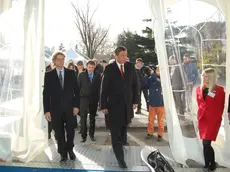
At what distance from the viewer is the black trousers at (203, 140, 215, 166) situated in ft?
13.8

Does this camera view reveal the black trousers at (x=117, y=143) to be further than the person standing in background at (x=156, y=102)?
No

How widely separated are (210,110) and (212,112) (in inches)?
1.6

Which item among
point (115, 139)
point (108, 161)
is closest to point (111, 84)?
point (115, 139)

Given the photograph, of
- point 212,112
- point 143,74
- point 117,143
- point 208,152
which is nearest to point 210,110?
point 212,112

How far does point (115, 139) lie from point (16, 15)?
2.50 metres

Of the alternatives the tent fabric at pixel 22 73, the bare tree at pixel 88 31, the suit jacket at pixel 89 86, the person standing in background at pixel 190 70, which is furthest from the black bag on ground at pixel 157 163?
the bare tree at pixel 88 31

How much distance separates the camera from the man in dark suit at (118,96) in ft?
14.3

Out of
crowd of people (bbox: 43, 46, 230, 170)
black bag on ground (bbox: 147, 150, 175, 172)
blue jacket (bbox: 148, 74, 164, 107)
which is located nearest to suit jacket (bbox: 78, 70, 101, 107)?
blue jacket (bbox: 148, 74, 164, 107)

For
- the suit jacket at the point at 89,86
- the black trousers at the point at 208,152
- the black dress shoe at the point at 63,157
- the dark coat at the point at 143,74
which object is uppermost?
the dark coat at the point at 143,74

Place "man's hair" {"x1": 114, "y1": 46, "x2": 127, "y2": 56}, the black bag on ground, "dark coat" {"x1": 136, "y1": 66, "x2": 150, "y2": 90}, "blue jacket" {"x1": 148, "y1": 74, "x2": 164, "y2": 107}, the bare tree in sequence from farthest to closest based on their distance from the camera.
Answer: the bare tree
"dark coat" {"x1": 136, "y1": 66, "x2": 150, "y2": 90}
"blue jacket" {"x1": 148, "y1": 74, "x2": 164, "y2": 107}
"man's hair" {"x1": 114, "y1": 46, "x2": 127, "y2": 56}
the black bag on ground

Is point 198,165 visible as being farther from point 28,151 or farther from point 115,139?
point 28,151

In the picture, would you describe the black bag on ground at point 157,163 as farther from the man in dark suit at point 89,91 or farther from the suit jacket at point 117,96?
the man in dark suit at point 89,91

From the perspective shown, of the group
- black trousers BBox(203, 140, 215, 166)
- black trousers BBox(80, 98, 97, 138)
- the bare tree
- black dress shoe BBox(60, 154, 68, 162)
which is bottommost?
black dress shoe BBox(60, 154, 68, 162)

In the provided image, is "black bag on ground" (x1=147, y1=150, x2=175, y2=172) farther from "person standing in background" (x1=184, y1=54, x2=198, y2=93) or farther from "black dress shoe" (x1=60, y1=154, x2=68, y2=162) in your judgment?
"black dress shoe" (x1=60, y1=154, x2=68, y2=162)
